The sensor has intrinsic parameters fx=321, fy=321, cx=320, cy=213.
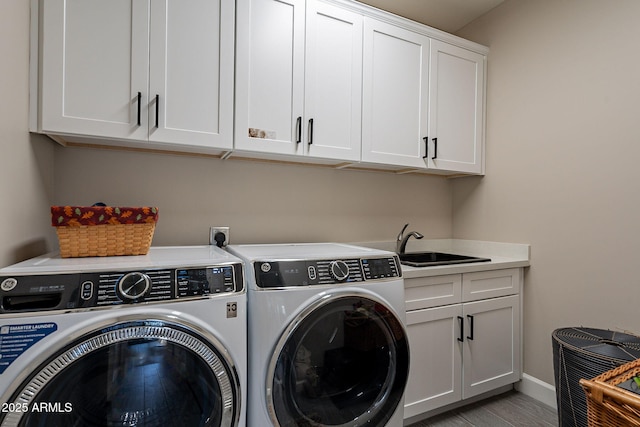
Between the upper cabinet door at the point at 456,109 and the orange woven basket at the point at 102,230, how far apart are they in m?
1.73

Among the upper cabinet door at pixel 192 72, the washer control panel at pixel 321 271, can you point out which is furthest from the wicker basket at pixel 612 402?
the upper cabinet door at pixel 192 72

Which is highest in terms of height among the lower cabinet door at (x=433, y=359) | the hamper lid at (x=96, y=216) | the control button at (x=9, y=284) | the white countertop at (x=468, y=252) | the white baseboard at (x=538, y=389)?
the hamper lid at (x=96, y=216)

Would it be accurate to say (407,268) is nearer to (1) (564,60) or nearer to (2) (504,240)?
(2) (504,240)

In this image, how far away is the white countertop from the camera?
178cm

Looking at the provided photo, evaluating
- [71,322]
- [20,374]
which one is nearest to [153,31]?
[71,322]

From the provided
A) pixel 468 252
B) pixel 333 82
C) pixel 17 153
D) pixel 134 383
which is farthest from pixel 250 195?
pixel 468 252

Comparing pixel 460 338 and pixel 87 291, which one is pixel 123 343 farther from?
pixel 460 338

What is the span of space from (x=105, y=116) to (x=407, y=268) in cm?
160

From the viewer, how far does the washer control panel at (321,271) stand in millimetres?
1210

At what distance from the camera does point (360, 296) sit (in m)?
1.32

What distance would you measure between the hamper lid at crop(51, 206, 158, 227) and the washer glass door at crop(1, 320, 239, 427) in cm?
47

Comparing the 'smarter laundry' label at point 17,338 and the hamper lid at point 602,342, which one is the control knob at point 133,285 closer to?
the 'smarter laundry' label at point 17,338

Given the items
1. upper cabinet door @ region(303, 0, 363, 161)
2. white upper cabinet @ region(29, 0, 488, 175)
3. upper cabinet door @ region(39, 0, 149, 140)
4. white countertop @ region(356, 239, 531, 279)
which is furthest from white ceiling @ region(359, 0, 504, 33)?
white countertop @ region(356, 239, 531, 279)

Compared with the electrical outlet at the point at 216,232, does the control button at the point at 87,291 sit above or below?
below
